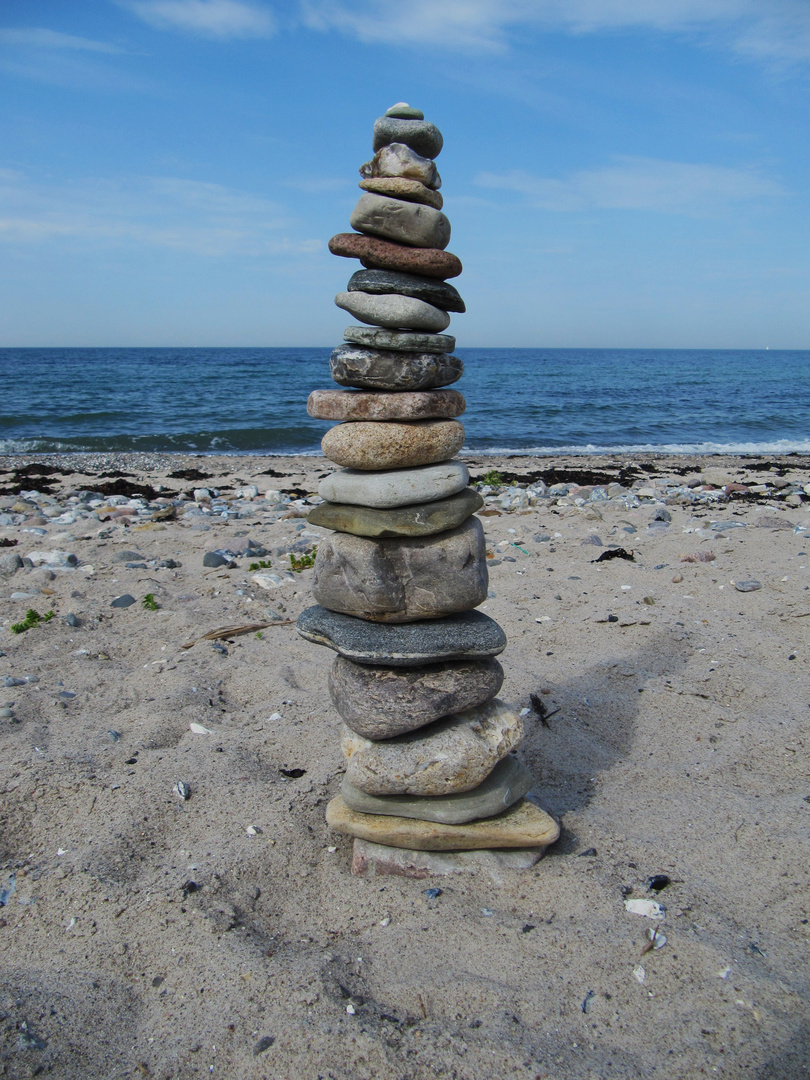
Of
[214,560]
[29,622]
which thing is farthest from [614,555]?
[29,622]

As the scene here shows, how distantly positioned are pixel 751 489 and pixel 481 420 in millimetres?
14987

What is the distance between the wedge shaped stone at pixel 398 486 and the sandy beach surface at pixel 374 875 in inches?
67.1

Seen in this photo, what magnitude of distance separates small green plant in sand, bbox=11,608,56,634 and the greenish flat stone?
3.61 m

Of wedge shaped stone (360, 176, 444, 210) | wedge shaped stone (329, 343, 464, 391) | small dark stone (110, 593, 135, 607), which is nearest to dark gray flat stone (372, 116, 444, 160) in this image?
wedge shaped stone (360, 176, 444, 210)

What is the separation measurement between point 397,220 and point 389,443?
1.03m

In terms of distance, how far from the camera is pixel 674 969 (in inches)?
112

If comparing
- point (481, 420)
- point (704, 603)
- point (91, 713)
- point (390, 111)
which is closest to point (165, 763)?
point (91, 713)

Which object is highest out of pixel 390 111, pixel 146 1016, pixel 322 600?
pixel 390 111

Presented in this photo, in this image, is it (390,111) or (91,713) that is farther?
(91,713)

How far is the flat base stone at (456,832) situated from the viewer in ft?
11.3

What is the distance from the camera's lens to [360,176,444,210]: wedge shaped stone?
3.42 m

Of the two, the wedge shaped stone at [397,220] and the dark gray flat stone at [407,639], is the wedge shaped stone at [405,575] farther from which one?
the wedge shaped stone at [397,220]

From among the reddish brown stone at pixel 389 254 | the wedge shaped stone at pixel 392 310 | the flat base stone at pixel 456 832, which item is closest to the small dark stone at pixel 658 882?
the flat base stone at pixel 456 832

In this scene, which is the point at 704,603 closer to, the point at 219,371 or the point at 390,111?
the point at 390,111
